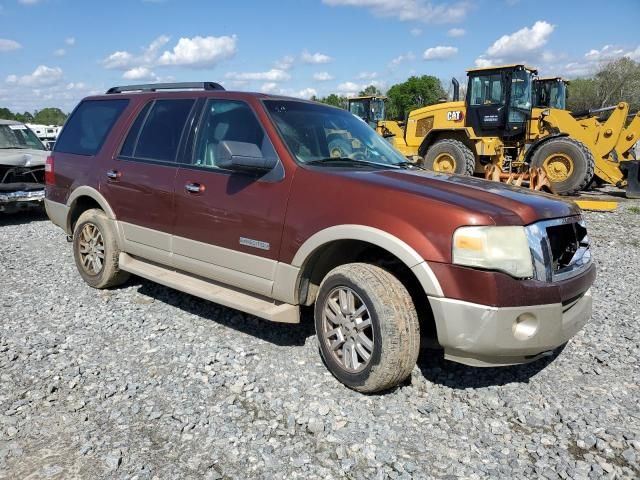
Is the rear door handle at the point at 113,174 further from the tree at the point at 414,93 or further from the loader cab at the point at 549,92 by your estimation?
the tree at the point at 414,93

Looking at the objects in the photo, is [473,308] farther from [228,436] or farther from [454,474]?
[228,436]

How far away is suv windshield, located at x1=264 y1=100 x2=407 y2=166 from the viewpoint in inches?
157

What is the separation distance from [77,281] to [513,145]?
11735 mm

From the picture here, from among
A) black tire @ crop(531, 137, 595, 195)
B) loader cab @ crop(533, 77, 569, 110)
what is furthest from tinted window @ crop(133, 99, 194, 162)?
loader cab @ crop(533, 77, 569, 110)

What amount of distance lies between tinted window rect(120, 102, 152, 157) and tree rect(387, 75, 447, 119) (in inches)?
2799

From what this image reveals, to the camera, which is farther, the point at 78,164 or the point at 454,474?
the point at 78,164

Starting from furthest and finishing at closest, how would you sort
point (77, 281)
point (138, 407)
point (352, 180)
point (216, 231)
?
point (77, 281) < point (216, 231) < point (352, 180) < point (138, 407)

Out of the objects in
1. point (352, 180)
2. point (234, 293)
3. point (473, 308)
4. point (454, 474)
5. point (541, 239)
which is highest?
point (352, 180)

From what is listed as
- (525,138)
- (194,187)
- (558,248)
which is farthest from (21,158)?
(525,138)

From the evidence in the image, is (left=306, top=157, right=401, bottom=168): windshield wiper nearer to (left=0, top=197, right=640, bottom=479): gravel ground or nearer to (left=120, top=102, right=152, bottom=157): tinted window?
(left=0, top=197, right=640, bottom=479): gravel ground

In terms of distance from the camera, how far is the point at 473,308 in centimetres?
295

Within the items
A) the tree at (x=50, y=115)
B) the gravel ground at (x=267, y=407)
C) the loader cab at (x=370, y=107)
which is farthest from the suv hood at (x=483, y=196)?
the tree at (x=50, y=115)

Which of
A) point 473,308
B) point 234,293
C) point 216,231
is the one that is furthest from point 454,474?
point 216,231

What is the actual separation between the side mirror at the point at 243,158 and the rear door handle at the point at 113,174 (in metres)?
1.60
